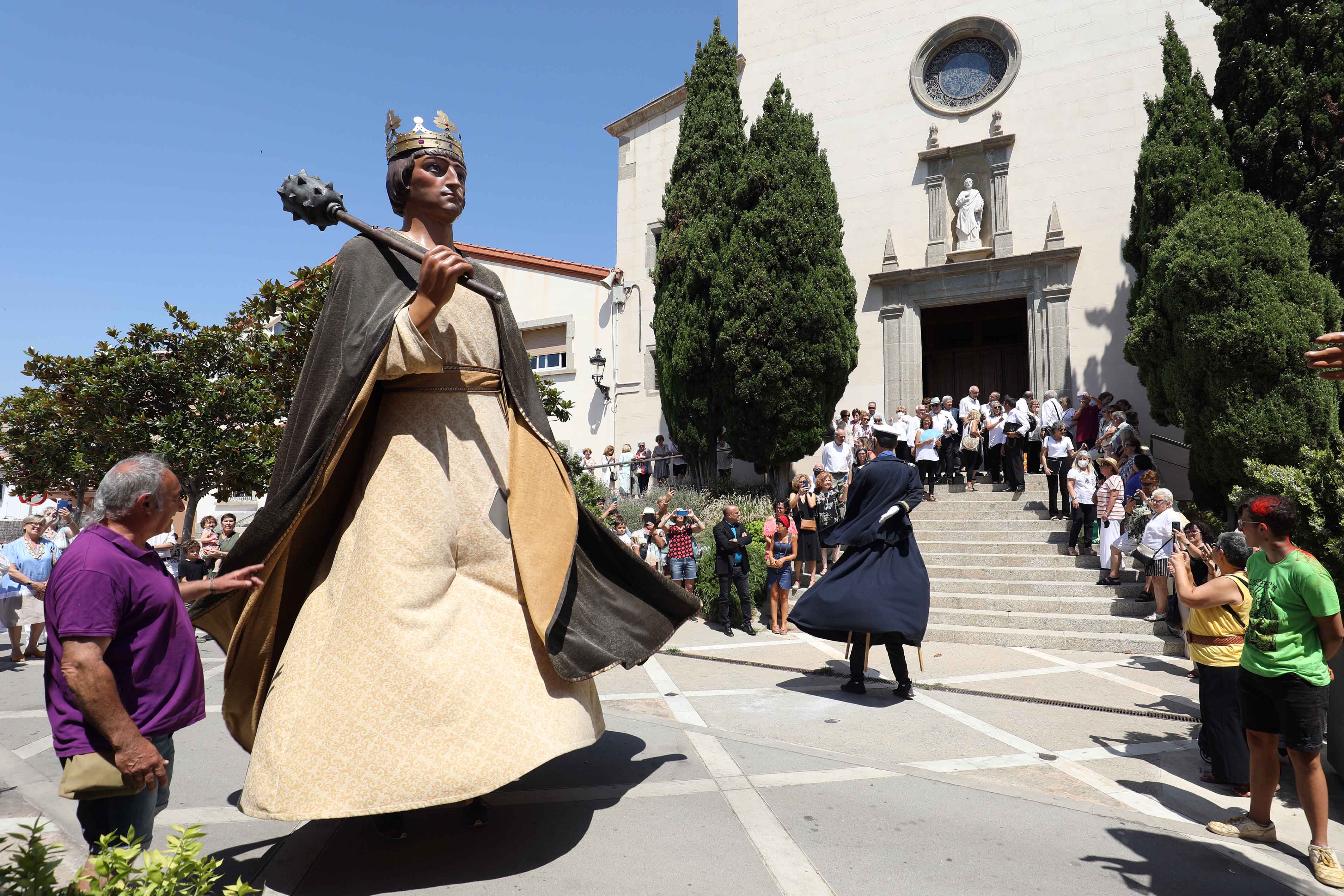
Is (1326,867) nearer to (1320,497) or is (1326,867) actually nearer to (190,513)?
(1320,497)

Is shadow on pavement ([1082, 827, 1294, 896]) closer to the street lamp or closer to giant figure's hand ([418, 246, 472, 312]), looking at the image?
giant figure's hand ([418, 246, 472, 312])

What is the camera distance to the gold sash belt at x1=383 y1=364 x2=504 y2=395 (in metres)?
3.07

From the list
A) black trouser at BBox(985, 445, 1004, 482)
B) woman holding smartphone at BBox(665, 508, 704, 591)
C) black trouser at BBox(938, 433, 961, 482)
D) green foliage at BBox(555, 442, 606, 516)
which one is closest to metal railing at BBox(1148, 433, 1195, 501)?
black trouser at BBox(985, 445, 1004, 482)

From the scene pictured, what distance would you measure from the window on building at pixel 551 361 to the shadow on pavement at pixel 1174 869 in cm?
1786

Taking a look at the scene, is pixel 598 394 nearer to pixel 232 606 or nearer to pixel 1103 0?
pixel 1103 0

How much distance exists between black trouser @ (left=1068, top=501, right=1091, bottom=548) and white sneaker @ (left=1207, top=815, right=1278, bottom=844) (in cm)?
758

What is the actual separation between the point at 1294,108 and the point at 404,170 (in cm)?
1314

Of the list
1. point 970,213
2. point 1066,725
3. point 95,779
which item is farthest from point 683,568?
point 970,213

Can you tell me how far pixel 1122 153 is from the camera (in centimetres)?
1492

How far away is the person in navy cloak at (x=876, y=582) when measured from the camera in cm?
567

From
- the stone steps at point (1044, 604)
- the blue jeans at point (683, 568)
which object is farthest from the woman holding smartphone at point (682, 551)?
the stone steps at point (1044, 604)

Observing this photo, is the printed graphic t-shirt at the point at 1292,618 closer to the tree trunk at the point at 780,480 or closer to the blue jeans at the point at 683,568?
the blue jeans at the point at 683,568

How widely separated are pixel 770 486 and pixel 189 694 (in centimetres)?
1384

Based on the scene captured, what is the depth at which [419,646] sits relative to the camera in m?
2.74
